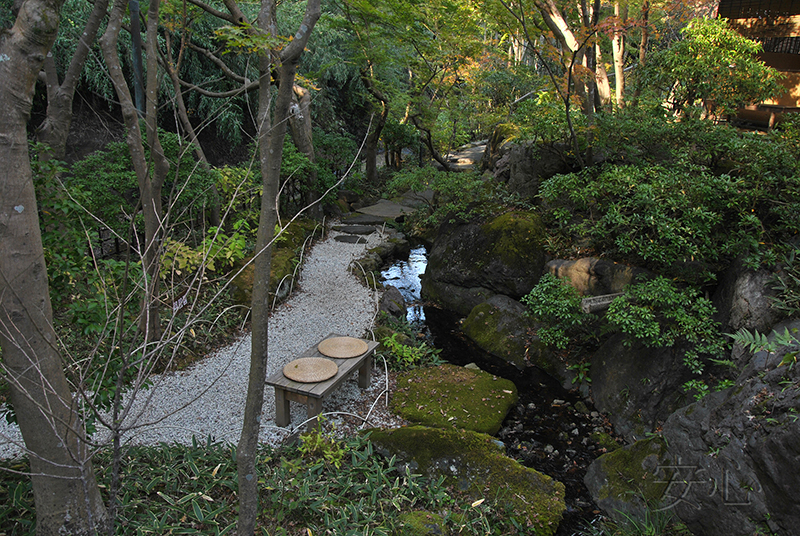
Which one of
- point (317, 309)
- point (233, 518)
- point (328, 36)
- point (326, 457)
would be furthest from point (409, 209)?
point (233, 518)

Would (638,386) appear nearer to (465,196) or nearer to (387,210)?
(465,196)

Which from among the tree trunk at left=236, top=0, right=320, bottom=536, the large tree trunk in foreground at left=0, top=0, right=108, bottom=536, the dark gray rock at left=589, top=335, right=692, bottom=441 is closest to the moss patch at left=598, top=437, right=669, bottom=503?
the dark gray rock at left=589, top=335, right=692, bottom=441

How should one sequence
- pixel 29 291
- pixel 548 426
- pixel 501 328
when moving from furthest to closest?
pixel 501 328
pixel 548 426
pixel 29 291

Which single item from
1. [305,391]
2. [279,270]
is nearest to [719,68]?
[305,391]

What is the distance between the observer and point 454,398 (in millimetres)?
5359

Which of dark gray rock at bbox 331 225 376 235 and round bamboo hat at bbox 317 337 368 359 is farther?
dark gray rock at bbox 331 225 376 235

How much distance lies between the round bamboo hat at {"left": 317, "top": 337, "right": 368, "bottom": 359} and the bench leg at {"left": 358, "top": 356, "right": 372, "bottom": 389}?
198mm

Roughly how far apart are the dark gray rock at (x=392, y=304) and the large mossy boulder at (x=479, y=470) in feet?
9.91

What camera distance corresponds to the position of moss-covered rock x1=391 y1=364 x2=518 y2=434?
4.99 meters

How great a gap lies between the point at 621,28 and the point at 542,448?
19.0ft

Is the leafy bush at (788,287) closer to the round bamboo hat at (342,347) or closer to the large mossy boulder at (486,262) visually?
the large mossy boulder at (486,262)

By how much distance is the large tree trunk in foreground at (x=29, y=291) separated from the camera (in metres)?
1.96

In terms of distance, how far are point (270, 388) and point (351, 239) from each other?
5.62 meters

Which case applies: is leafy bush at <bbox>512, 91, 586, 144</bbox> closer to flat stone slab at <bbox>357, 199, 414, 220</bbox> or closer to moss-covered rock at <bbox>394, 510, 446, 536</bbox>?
flat stone slab at <bbox>357, 199, 414, 220</bbox>
